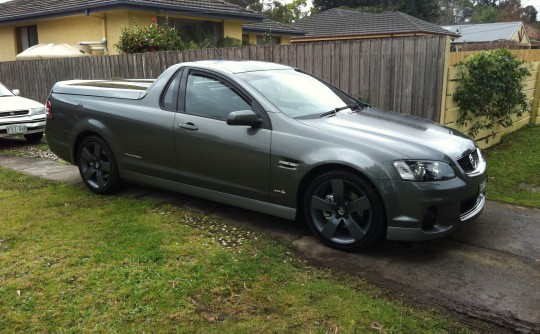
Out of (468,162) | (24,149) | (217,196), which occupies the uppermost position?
(468,162)

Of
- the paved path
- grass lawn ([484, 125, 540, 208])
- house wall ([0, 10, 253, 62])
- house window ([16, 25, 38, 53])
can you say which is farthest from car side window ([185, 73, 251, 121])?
house window ([16, 25, 38, 53])

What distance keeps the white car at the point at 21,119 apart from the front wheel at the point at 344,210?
764cm

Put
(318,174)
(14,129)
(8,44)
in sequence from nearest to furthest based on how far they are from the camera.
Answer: (318,174), (14,129), (8,44)

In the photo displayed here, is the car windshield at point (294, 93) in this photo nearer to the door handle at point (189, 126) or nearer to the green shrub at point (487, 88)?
the door handle at point (189, 126)

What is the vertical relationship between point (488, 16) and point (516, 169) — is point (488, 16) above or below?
above

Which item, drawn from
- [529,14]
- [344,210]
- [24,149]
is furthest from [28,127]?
[529,14]

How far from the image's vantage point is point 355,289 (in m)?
3.70

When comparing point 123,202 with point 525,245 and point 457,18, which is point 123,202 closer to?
→ point 525,245

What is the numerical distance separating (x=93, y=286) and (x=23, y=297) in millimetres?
479

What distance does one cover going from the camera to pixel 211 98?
5.18 m

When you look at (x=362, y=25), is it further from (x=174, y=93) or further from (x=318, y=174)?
(x=318, y=174)

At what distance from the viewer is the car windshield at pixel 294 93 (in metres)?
4.92

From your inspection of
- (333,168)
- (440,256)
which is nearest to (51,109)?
(333,168)

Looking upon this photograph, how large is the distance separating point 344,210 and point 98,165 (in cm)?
338
